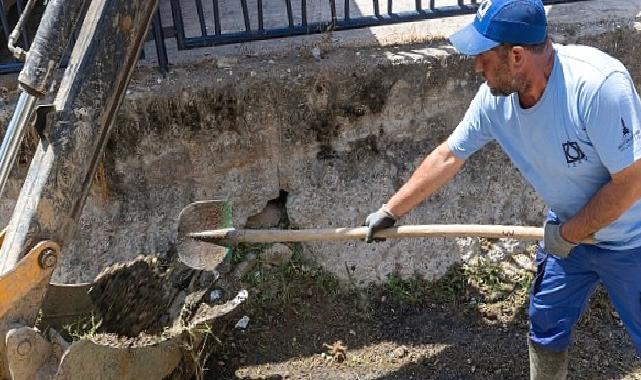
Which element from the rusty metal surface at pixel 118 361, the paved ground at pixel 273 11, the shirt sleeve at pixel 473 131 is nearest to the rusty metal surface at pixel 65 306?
the rusty metal surface at pixel 118 361

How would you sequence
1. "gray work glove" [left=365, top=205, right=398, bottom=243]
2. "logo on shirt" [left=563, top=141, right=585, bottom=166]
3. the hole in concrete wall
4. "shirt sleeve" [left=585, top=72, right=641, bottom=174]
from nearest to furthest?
1. "shirt sleeve" [left=585, top=72, right=641, bottom=174]
2. "logo on shirt" [left=563, top=141, right=585, bottom=166]
3. "gray work glove" [left=365, top=205, right=398, bottom=243]
4. the hole in concrete wall

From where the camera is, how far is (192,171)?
5160 mm

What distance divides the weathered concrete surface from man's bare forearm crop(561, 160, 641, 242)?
6.15ft

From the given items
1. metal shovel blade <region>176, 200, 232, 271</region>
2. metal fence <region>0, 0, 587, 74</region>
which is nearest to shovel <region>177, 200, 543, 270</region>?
metal shovel blade <region>176, 200, 232, 271</region>

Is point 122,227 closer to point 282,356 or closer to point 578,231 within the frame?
point 282,356

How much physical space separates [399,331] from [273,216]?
1108 mm

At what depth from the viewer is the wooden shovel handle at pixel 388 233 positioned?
385 cm

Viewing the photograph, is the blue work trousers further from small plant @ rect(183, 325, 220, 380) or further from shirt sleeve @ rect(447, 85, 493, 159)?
small plant @ rect(183, 325, 220, 380)

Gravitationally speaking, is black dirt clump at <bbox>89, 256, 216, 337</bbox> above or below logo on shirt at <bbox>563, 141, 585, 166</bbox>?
below

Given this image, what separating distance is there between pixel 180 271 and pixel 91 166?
1.28 metres

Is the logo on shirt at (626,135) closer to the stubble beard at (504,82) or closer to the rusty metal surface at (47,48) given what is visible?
the stubble beard at (504,82)

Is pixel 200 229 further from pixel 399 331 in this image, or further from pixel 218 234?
pixel 399 331

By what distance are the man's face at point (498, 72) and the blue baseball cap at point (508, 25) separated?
0.05 meters

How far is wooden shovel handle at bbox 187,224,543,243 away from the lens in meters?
3.85
